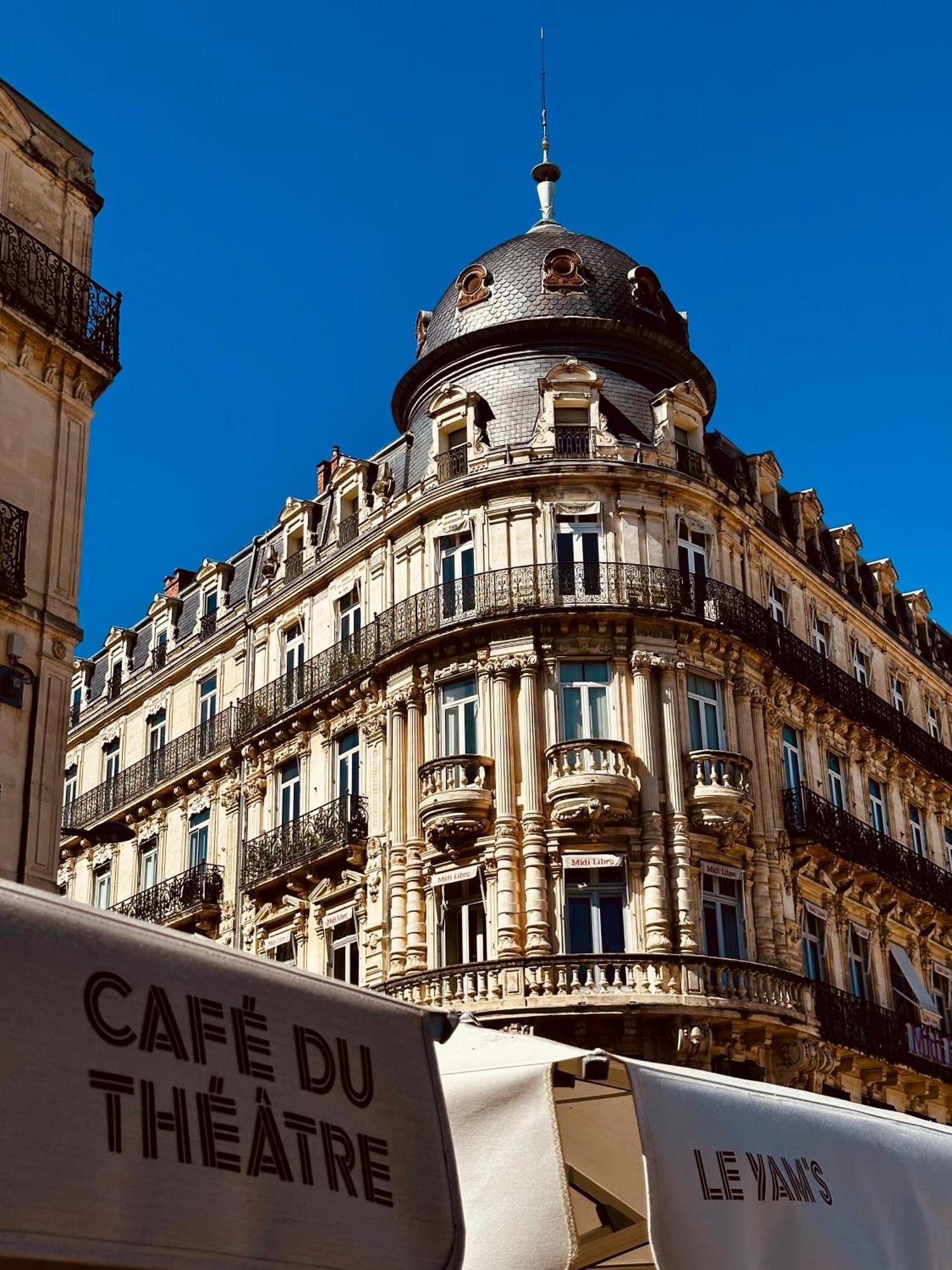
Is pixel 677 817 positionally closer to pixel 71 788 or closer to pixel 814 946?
pixel 814 946

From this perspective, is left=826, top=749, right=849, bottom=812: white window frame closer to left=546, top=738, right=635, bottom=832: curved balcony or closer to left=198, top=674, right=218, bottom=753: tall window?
left=546, top=738, right=635, bottom=832: curved balcony

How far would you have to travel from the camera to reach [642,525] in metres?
27.8

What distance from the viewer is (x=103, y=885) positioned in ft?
117

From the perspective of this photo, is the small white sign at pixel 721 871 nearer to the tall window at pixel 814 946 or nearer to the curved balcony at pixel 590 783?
the curved balcony at pixel 590 783

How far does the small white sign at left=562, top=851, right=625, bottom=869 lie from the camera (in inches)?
989

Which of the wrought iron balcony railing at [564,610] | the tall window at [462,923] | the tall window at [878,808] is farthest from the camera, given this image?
the tall window at [878,808]

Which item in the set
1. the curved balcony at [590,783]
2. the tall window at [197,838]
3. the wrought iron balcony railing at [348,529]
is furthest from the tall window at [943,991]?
the tall window at [197,838]

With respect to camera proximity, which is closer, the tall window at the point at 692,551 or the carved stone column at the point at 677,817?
the carved stone column at the point at 677,817

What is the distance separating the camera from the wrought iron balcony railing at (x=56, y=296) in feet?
51.6

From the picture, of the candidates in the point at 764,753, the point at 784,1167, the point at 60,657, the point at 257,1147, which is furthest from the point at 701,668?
the point at 257,1147

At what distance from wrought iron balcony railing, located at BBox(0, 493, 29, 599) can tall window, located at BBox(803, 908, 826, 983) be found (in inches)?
676

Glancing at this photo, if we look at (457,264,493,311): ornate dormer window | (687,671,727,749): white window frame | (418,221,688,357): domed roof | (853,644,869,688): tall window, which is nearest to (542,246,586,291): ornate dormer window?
(418,221,688,357): domed roof

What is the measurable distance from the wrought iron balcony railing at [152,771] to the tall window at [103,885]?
111cm

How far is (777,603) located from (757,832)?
19.1 feet
